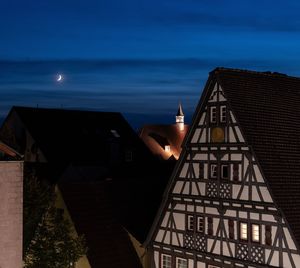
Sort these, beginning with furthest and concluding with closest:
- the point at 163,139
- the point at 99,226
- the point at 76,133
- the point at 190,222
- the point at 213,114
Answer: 1. the point at 163,139
2. the point at 76,133
3. the point at 99,226
4. the point at 190,222
5. the point at 213,114

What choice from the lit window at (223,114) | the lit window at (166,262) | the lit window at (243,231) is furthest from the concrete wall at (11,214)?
the lit window at (243,231)

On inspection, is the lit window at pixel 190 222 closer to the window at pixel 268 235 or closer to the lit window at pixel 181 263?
the lit window at pixel 181 263

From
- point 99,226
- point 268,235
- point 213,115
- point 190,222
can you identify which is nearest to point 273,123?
point 213,115

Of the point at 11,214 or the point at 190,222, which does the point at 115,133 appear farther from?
the point at 11,214

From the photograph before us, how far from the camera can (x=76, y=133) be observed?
64438 millimetres

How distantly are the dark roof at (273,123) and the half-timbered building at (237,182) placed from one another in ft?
0.19

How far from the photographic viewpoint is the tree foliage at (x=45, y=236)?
109 ft

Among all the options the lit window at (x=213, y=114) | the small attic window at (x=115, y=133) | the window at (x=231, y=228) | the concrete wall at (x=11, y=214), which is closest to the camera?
the concrete wall at (x=11, y=214)

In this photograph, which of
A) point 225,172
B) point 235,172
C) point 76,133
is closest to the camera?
point 235,172

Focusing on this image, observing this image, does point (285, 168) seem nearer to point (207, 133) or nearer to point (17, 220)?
point (207, 133)

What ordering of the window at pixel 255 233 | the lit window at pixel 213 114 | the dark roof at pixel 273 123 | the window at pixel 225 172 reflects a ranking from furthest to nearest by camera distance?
the lit window at pixel 213 114, the window at pixel 225 172, the window at pixel 255 233, the dark roof at pixel 273 123

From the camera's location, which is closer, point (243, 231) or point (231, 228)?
point (243, 231)

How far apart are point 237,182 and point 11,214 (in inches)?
471

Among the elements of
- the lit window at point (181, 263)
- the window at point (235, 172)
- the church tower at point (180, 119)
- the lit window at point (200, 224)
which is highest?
the church tower at point (180, 119)
